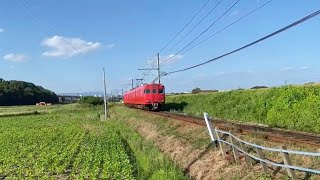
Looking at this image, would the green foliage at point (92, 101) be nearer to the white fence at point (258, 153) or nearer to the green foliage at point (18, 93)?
the green foliage at point (18, 93)

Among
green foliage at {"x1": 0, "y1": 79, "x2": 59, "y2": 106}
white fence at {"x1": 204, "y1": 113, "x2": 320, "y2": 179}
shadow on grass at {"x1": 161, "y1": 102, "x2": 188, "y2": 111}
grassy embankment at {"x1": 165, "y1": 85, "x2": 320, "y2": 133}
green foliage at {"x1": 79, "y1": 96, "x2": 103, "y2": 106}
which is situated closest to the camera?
white fence at {"x1": 204, "y1": 113, "x2": 320, "y2": 179}

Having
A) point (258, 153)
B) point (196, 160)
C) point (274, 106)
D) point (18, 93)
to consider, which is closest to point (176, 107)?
point (274, 106)

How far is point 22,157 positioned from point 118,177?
8.72m

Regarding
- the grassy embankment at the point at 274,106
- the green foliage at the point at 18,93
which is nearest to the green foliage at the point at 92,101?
the green foliage at the point at 18,93

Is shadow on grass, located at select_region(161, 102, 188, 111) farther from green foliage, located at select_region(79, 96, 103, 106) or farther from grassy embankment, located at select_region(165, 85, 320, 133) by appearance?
green foliage, located at select_region(79, 96, 103, 106)

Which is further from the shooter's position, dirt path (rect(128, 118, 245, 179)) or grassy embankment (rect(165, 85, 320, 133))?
grassy embankment (rect(165, 85, 320, 133))

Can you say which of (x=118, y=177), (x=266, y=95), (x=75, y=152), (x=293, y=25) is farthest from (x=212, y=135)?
(x=266, y=95)

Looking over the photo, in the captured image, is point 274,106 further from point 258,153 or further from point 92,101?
point 92,101

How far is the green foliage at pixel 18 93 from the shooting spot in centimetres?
17025

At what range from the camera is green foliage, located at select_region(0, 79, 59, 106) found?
17025 cm

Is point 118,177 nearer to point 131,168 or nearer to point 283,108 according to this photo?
point 131,168

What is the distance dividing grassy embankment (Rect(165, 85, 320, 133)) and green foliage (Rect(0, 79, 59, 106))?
139 meters

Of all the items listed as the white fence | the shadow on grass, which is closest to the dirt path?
the white fence

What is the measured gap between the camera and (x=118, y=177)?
1617 centimetres
